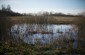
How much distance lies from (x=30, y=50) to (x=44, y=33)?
1.58ft

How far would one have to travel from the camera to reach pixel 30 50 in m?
2.90

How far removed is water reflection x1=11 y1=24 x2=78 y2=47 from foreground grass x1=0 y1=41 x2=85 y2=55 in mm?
128

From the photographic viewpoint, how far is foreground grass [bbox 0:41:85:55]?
2.88 metres

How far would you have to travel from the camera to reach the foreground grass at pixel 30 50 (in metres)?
2.88

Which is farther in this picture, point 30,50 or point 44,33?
point 44,33

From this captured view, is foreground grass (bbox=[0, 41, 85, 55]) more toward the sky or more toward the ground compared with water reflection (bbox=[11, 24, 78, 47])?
more toward the ground

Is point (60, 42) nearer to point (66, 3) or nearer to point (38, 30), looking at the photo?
point (38, 30)

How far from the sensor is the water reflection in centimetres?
305

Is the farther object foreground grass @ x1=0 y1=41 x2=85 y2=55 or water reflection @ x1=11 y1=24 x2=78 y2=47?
water reflection @ x1=11 y1=24 x2=78 y2=47

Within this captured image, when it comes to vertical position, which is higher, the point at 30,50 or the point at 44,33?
the point at 44,33

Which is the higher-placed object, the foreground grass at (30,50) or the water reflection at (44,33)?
the water reflection at (44,33)

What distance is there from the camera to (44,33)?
3.13 metres

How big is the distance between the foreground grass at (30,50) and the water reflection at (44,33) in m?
0.13

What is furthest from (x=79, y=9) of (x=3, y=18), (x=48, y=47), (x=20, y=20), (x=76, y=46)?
(x=3, y=18)
